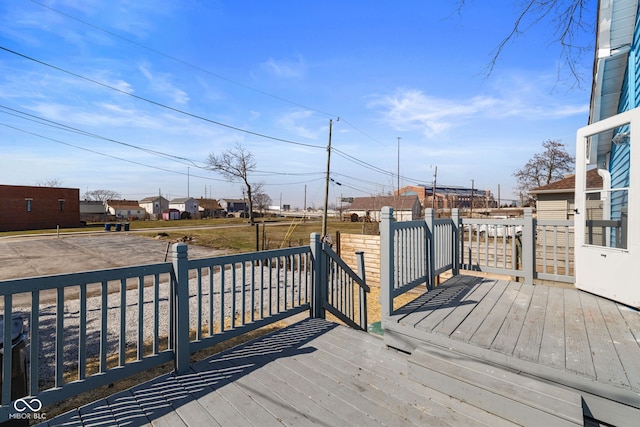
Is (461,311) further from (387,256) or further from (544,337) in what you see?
(387,256)

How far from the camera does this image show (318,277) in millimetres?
3643

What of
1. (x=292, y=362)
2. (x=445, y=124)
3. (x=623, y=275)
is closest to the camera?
(x=292, y=362)

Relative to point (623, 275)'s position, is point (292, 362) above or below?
below

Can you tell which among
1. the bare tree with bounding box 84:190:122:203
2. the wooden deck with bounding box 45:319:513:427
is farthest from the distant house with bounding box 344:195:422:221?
the bare tree with bounding box 84:190:122:203

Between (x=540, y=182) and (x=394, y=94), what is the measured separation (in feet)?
76.1

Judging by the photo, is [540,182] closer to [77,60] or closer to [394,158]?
[394,158]

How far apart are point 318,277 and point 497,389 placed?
2.17m

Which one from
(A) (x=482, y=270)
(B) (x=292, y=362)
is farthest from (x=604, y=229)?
(B) (x=292, y=362)

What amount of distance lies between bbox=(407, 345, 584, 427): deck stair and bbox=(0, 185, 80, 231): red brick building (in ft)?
138

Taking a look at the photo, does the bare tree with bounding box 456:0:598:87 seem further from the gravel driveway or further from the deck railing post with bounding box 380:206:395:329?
the gravel driveway

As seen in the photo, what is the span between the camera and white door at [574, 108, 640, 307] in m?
2.75

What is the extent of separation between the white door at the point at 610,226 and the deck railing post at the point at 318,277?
2.98 metres

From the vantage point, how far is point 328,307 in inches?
150

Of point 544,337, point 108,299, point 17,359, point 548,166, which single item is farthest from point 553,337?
point 548,166
